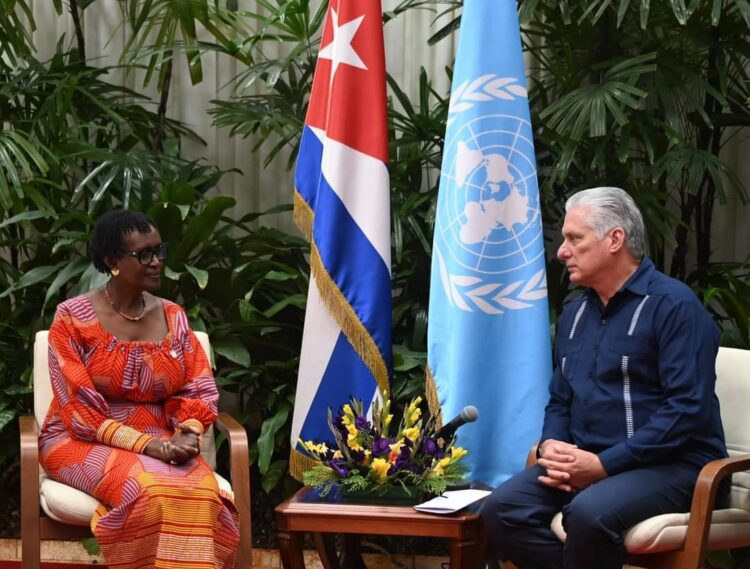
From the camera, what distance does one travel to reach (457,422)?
3262 millimetres

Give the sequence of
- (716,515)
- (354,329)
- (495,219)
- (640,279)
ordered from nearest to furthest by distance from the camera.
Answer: (716,515)
(640,279)
(495,219)
(354,329)

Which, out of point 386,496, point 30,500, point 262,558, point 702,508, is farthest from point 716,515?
point 262,558

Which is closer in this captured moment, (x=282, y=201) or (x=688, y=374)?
(x=688, y=374)

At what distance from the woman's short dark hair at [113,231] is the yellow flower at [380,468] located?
3.49 ft

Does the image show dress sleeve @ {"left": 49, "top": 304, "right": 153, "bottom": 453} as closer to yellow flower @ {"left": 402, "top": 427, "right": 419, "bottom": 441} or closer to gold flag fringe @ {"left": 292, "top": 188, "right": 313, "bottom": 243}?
yellow flower @ {"left": 402, "top": 427, "right": 419, "bottom": 441}

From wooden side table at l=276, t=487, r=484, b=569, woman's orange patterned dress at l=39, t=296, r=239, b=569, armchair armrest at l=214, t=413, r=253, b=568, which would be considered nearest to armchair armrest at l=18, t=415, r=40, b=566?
woman's orange patterned dress at l=39, t=296, r=239, b=569

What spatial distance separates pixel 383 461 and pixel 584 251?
2.89 feet

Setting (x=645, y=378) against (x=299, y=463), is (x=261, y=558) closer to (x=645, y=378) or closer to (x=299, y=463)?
(x=299, y=463)

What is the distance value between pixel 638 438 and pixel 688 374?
229 millimetres

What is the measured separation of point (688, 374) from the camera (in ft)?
10.2

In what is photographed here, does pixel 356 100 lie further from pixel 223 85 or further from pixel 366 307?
→ pixel 223 85

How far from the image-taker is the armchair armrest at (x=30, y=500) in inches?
132

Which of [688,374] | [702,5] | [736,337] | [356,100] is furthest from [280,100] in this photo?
[688,374]

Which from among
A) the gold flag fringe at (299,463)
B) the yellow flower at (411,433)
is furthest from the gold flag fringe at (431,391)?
the yellow flower at (411,433)
